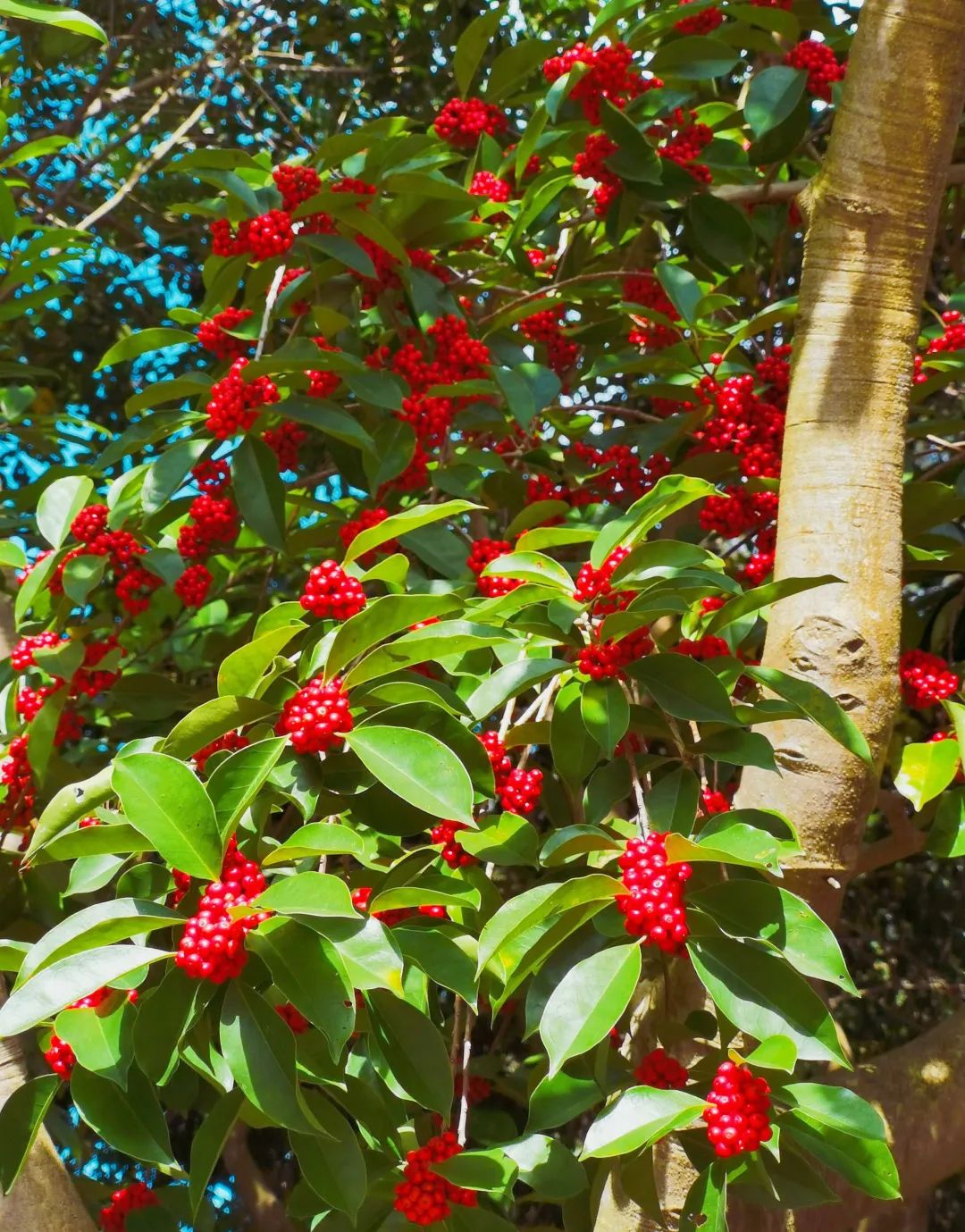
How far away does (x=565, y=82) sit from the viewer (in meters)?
2.17

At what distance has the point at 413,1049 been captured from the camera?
1359 millimetres

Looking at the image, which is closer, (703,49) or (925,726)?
(703,49)

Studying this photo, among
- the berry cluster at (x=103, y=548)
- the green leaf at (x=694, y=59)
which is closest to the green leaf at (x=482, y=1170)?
the berry cluster at (x=103, y=548)

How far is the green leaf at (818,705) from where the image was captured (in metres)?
1.47

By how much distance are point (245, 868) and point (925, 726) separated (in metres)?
2.07

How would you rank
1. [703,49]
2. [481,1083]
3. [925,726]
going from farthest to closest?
1. [925,726]
2. [481,1083]
3. [703,49]

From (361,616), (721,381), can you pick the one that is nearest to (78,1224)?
(361,616)

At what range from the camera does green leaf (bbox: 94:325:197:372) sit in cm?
216

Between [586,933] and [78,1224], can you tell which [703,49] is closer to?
[586,933]

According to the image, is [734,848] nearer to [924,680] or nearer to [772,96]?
[924,680]

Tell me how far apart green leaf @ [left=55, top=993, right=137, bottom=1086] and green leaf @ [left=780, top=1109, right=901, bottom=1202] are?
0.66 meters

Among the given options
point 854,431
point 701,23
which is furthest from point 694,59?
point 854,431

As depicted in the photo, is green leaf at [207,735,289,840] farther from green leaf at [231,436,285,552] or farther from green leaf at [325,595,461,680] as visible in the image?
green leaf at [231,436,285,552]

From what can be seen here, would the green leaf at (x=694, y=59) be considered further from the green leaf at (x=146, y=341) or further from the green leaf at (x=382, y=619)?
the green leaf at (x=382, y=619)
